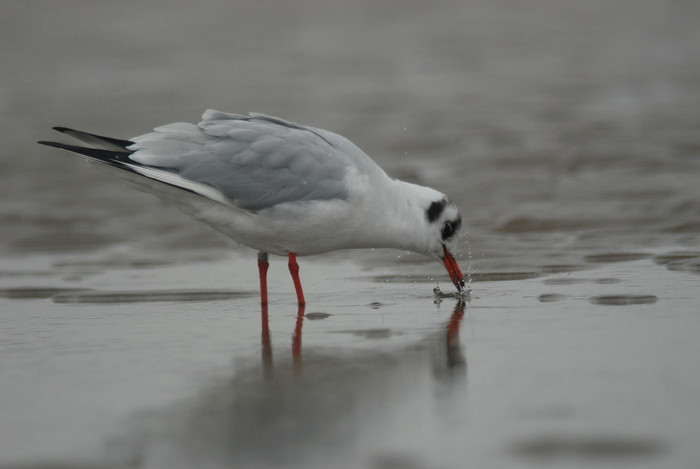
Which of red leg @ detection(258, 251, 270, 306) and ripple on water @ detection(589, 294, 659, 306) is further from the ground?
red leg @ detection(258, 251, 270, 306)

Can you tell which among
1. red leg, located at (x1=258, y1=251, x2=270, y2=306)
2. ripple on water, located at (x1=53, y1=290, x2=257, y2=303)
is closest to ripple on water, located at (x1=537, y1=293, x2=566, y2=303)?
red leg, located at (x1=258, y1=251, x2=270, y2=306)

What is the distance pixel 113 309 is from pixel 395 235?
5.74 ft

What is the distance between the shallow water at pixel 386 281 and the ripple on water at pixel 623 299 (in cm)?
3

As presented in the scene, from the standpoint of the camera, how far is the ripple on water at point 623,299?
6.05 metres

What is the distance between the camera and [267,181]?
6637mm

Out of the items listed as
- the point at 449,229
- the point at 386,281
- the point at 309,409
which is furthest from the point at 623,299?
the point at 309,409

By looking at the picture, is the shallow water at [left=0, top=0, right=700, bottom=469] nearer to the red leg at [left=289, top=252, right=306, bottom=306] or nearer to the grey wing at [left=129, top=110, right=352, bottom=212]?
the red leg at [left=289, top=252, right=306, bottom=306]

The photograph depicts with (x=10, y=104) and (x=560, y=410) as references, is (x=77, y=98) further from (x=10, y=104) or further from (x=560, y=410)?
(x=560, y=410)

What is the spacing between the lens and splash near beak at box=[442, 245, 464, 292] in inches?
269

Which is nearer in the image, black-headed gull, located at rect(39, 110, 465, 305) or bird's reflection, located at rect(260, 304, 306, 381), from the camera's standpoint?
bird's reflection, located at rect(260, 304, 306, 381)

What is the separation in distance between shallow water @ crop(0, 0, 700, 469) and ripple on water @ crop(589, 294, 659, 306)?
0.09ft

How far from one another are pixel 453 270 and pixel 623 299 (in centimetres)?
115

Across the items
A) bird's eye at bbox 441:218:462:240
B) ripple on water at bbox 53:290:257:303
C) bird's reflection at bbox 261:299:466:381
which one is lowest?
bird's reflection at bbox 261:299:466:381

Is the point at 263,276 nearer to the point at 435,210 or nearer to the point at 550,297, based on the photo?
the point at 435,210
